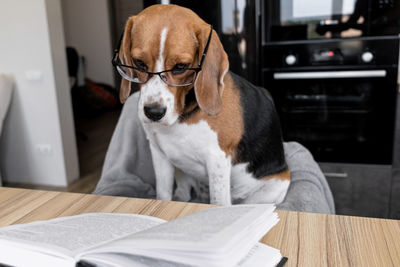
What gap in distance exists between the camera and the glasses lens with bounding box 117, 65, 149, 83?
925 millimetres

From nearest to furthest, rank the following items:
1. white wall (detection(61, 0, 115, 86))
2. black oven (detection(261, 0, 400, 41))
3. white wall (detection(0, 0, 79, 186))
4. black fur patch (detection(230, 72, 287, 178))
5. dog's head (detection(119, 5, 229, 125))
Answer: dog's head (detection(119, 5, 229, 125)) → black fur patch (detection(230, 72, 287, 178)) → black oven (detection(261, 0, 400, 41)) → white wall (detection(0, 0, 79, 186)) → white wall (detection(61, 0, 115, 86))

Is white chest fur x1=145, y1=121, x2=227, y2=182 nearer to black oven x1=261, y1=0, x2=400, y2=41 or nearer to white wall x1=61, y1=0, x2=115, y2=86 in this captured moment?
black oven x1=261, y1=0, x2=400, y2=41

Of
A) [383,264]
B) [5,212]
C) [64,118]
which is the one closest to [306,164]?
[383,264]

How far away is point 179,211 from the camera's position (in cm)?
76

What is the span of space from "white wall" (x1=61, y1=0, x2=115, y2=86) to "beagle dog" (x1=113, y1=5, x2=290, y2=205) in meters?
5.54

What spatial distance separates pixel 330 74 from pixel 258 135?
1.05 m

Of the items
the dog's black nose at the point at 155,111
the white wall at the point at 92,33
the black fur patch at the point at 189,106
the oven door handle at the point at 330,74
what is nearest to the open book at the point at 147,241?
the dog's black nose at the point at 155,111

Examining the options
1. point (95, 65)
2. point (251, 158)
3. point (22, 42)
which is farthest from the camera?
point (95, 65)

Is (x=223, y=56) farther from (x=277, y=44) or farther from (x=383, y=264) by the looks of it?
(x=277, y=44)

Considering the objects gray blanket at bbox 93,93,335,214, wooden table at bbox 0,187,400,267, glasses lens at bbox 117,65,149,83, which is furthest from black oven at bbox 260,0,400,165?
wooden table at bbox 0,187,400,267

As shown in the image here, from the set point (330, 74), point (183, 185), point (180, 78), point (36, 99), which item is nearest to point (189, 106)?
point (180, 78)

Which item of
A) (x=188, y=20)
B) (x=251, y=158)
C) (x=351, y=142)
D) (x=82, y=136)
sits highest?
(x=188, y=20)

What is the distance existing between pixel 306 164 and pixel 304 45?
2.91 ft

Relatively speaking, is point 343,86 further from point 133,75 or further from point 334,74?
point 133,75
